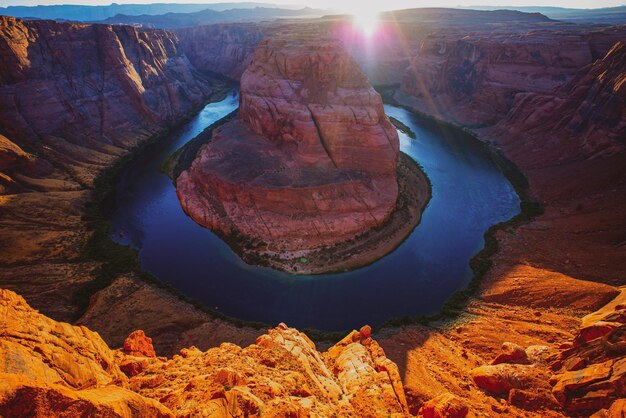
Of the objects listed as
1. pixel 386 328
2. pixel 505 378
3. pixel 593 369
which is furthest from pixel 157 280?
pixel 593 369

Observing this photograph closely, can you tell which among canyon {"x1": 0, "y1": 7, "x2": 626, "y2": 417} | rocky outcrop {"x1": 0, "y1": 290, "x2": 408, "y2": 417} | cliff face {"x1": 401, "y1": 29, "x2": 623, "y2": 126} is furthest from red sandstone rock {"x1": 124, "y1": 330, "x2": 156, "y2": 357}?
cliff face {"x1": 401, "y1": 29, "x2": 623, "y2": 126}

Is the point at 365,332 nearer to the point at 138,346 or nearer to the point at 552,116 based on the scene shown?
the point at 138,346

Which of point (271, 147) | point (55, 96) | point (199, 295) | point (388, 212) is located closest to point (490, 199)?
point (388, 212)

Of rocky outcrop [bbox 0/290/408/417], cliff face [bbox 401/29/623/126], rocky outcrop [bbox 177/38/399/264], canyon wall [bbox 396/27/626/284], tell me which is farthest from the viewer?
cliff face [bbox 401/29/623/126]

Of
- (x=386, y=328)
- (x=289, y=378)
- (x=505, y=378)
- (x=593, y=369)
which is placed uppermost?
(x=593, y=369)

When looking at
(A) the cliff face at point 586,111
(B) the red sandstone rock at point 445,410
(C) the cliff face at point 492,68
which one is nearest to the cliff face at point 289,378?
(B) the red sandstone rock at point 445,410

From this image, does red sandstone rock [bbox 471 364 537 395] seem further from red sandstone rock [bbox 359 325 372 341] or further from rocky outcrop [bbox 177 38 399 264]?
rocky outcrop [bbox 177 38 399 264]

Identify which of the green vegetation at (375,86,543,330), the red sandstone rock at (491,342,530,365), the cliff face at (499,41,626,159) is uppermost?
the cliff face at (499,41,626,159)
